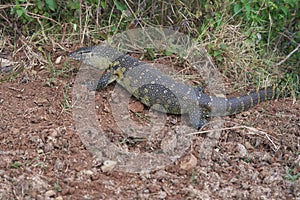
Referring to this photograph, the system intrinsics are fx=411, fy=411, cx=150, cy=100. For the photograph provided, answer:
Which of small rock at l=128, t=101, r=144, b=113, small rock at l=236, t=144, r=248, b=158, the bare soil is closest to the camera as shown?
the bare soil

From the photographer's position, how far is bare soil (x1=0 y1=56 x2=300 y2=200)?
4375 millimetres

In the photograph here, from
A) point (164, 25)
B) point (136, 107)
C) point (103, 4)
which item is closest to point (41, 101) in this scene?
point (136, 107)

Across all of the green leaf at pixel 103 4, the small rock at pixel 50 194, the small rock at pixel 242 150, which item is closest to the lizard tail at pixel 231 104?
the small rock at pixel 242 150

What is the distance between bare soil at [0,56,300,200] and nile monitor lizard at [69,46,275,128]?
231mm

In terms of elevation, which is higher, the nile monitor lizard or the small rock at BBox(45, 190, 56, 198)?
→ the nile monitor lizard

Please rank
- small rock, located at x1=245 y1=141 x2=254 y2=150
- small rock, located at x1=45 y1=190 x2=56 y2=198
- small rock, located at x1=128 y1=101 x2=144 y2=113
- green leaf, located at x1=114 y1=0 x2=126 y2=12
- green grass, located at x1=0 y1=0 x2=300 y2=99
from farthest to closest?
green leaf, located at x1=114 y1=0 x2=126 y2=12
green grass, located at x1=0 y1=0 x2=300 y2=99
small rock, located at x1=128 y1=101 x2=144 y2=113
small rock, located at x1=245 y1=141 x2=254 y2=150
small rock, located at x1=45 y1=190 x2=56 y2=198

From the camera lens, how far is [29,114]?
5.30 metres

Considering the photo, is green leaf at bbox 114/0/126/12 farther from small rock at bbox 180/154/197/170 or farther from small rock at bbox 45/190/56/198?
small rock at bbox 45/190/56/198

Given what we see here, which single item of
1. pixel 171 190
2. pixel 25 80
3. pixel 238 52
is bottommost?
pixel 171 190

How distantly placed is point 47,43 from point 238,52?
316 cm

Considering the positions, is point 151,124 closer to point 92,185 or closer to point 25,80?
point 92,185

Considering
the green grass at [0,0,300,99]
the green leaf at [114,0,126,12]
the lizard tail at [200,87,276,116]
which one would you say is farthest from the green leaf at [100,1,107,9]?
the lizard tail at [200,87,276,116]

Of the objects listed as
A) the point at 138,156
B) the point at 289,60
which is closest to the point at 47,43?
the point at 138,156

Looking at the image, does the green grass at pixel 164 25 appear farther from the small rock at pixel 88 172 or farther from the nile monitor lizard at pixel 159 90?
the small rock at pixel 88 172
